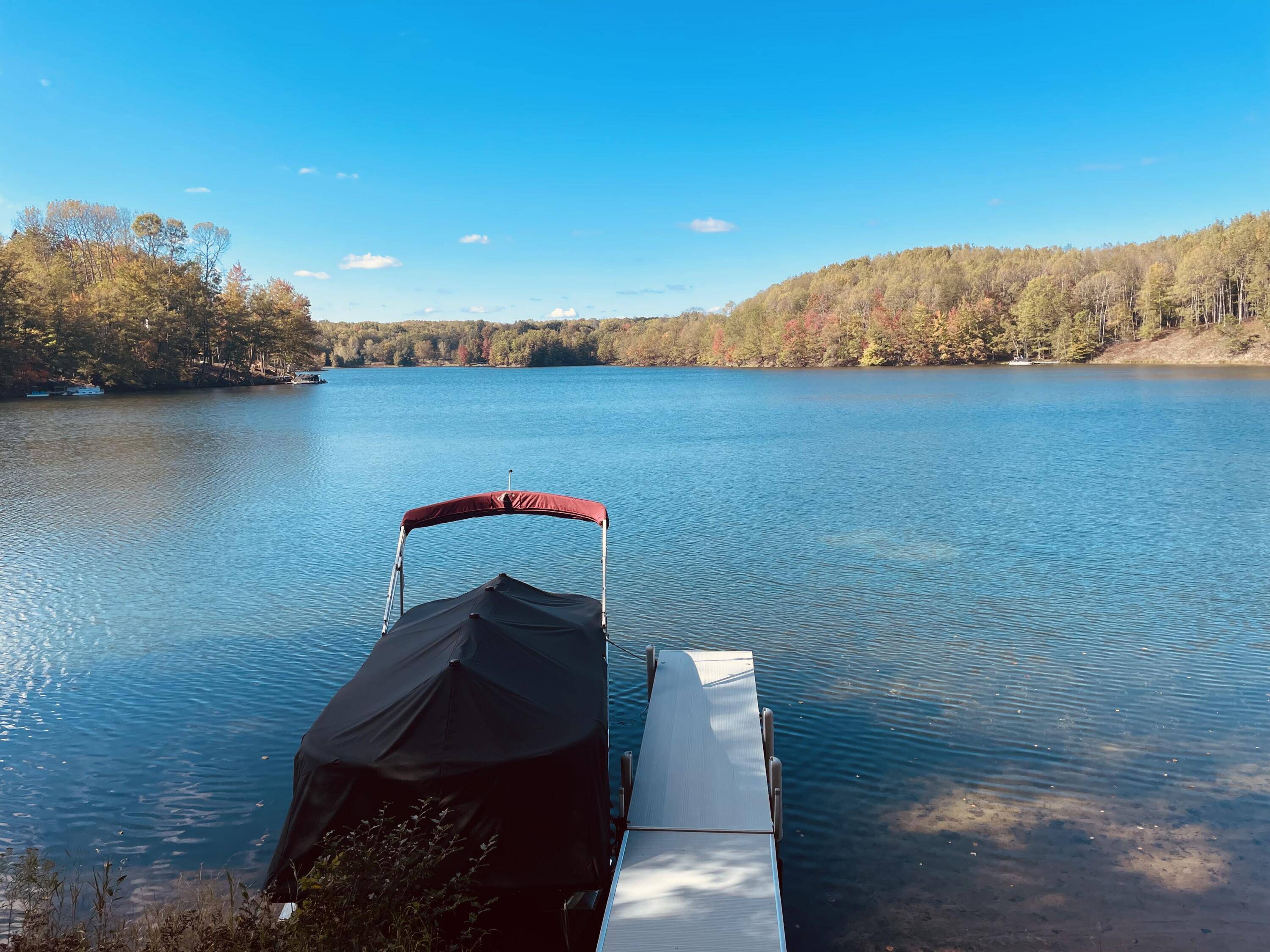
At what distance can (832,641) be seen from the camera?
49.2ft

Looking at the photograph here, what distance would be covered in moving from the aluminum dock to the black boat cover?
0.57 metres

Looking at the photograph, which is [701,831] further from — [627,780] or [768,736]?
[768,736]

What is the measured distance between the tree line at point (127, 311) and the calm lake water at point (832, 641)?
46.1 metres

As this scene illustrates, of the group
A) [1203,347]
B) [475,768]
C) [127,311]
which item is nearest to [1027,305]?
[1203,347]

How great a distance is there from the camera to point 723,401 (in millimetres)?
76375

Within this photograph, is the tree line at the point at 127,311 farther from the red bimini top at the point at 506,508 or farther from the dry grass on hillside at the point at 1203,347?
the dry grass on hillside at the point at 1203,347

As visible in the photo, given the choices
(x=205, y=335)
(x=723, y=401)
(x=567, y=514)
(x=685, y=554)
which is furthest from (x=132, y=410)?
(x=567, y=514)

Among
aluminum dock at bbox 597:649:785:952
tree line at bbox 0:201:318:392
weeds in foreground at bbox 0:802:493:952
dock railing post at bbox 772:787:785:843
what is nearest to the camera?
weeds in foreground at bbox 0:802:493:952

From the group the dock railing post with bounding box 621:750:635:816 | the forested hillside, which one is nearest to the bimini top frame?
the dock railing post with bounding box 621:750:635:816

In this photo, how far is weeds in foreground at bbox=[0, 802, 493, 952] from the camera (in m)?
6.03

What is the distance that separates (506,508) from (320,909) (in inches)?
288

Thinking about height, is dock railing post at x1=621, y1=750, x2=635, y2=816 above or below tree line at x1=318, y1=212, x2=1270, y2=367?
below

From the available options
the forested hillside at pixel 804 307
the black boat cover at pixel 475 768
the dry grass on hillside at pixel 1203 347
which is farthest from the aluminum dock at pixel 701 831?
the dry grass on hillside at pixel 1203 347

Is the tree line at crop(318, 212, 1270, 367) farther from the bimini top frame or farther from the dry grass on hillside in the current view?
the bimini top frame
